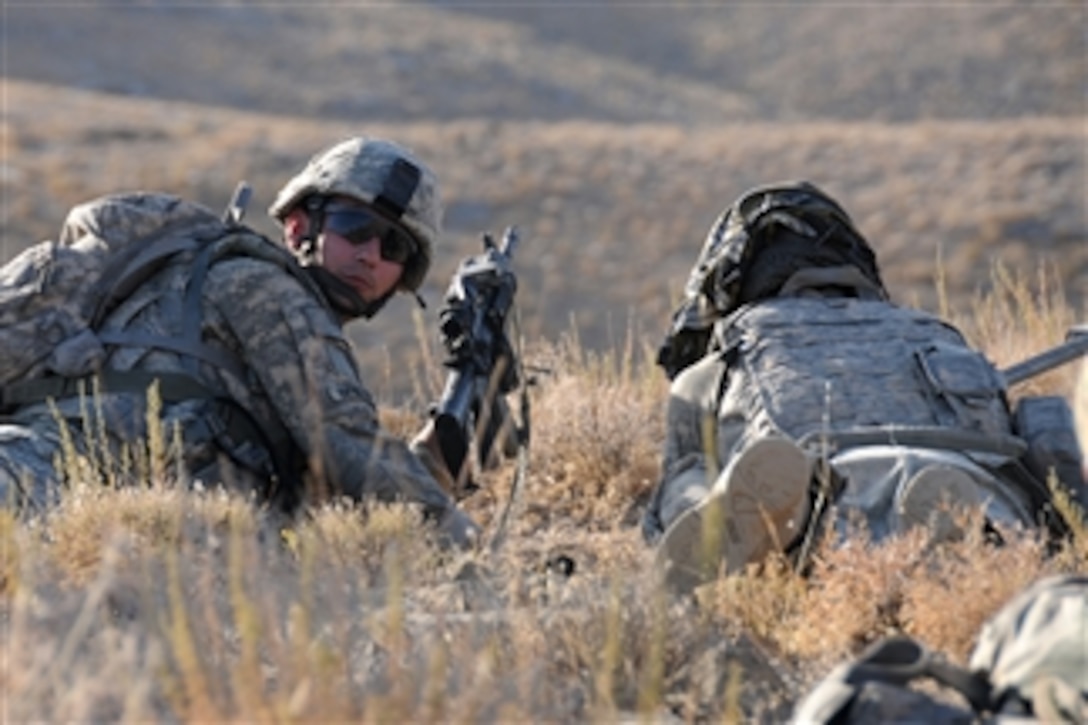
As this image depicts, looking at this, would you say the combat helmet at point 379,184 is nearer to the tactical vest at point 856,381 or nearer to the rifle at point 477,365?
the rifle at point 477,365

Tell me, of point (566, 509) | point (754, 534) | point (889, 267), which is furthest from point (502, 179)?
point (754, 534)

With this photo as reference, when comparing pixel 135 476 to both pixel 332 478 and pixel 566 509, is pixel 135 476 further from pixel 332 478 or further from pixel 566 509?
pixel 566 509

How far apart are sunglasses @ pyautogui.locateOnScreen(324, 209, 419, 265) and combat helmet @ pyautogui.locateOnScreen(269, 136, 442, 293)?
0.04m

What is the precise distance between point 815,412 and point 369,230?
170 cm

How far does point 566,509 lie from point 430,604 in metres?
2.66

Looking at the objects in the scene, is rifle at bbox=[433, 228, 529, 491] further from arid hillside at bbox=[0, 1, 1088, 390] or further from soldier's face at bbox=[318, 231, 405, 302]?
arid hillside at bbox=[0, 1, 1088, 390]

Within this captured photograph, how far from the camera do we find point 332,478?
607 centimetres

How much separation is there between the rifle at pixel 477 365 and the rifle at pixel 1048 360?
1.70 metres

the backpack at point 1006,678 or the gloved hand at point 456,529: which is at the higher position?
the backpack at point 1006,678

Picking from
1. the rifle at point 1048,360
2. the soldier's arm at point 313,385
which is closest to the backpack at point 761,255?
the rifle at point 1048,360

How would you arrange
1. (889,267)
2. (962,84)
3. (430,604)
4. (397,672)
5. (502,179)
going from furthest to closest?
(962,84)
(502,179)
(889,267)
(430,604)
(397,672)

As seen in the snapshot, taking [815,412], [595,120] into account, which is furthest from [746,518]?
[595,120]

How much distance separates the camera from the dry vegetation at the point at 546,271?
4.01 meters

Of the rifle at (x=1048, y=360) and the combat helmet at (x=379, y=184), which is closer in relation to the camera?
the combat helmet at (x=379, y=184)
